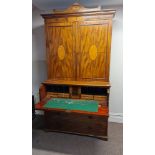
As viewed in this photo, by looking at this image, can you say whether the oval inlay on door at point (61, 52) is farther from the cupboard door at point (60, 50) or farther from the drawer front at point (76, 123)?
the drawer front at point (76, 123)

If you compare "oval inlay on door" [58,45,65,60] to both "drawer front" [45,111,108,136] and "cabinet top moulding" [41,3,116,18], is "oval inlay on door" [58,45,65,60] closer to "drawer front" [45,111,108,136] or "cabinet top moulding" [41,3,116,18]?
"cabinet top moulding" [41,3,116,18]

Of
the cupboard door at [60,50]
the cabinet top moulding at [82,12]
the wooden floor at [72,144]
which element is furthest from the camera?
the cupboard door at [60,50]

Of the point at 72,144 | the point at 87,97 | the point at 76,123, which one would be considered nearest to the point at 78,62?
the point at 87,97

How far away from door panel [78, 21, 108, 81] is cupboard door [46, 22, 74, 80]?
18 cm

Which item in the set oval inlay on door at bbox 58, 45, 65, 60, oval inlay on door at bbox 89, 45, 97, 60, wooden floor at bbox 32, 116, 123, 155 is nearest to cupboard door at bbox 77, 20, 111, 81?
oval inlay on door at bbox 89, 45, 97, 60

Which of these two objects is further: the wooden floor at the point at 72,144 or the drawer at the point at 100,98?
the drawer at the point at 100,98

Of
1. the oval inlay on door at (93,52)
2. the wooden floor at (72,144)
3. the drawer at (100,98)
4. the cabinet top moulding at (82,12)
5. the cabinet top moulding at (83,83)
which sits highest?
the cabinet top moulding at (82,12)

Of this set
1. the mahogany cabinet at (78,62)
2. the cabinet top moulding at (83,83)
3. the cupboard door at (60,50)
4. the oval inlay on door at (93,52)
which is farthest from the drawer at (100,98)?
the oval inlay on door at (93,52)

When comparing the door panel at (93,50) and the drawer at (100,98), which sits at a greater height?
the door panel at (93,50)

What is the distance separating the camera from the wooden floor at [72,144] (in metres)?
2.04

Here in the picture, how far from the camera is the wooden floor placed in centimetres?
204
